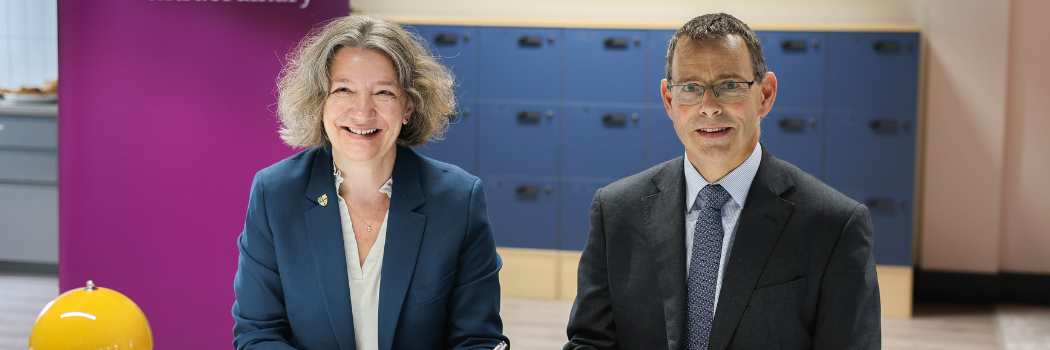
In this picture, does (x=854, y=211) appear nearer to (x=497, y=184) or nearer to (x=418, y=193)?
(x=418, y=193)

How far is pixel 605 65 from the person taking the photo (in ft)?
15.2

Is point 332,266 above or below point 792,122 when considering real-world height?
below

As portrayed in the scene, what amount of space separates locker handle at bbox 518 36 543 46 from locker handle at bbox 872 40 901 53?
1830 millimetres

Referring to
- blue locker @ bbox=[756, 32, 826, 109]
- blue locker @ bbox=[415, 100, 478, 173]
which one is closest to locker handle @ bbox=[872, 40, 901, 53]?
blue locker @ bbox=[756, 32, 826, 109]

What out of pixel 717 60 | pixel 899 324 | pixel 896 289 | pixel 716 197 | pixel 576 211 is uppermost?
pixel 717 60

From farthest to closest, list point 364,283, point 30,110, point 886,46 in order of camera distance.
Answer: point 30,110 → point 886,46 → point 364,283

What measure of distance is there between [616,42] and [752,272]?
11.0ft

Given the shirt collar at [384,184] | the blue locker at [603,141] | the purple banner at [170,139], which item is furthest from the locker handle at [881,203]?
the shirt collar at [384,184]

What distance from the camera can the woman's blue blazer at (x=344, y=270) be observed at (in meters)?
1.49

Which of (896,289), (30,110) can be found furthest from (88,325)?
(30,110)

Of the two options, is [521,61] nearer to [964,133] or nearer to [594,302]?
[964,133]

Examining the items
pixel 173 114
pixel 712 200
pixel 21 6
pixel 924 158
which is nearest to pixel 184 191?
pixel 173 114

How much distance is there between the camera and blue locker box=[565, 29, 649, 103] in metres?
4.58

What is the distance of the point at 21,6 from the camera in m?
6.16
